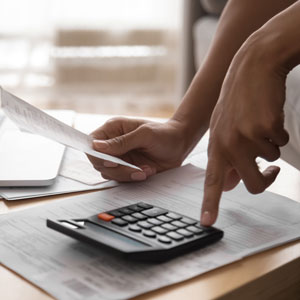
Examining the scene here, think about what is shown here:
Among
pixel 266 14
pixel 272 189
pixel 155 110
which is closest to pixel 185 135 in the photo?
pixel 272 189

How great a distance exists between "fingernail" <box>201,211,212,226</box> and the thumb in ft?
0.76

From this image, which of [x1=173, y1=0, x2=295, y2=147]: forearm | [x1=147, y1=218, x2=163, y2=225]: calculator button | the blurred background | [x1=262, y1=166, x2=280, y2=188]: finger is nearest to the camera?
[x1=147, y1=218, x2=163, y2=225]: calculator button

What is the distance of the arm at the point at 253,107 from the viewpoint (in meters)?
0.61

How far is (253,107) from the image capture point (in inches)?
24.0

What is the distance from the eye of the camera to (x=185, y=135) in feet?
3.06

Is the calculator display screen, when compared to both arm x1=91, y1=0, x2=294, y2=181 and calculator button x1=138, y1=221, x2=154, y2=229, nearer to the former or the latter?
calculator button x1=138, y1=221, x2=154, y2=229

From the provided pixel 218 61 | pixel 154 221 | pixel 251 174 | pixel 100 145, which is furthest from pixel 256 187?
pixel 218 61

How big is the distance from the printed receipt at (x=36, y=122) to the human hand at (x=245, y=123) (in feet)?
0.51

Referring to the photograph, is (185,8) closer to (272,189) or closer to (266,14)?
(266,14)

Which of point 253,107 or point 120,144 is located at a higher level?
point 253,107

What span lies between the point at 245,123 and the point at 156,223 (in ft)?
0.44

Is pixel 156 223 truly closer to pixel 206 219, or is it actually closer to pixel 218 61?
pixel 206 219

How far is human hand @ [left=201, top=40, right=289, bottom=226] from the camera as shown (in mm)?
610

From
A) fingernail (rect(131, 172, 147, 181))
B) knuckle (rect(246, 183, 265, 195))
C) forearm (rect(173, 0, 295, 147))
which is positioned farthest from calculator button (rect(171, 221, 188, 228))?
forearm (rect(173, 0, 295, 147))
